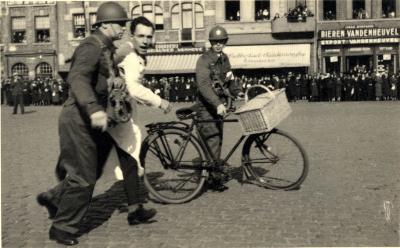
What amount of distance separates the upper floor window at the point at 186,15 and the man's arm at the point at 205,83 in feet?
109

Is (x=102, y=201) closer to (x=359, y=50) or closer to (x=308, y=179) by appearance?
(x=308, y=179)

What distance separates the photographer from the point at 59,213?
4891 mm

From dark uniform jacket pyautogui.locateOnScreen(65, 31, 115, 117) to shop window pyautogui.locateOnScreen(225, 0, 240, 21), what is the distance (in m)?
34.7

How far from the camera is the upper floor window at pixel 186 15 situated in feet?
129

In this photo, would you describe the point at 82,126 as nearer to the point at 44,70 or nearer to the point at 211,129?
the point at 211,129

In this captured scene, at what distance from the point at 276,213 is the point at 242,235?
0.84 m

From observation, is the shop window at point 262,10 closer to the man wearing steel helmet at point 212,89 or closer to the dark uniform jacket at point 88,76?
the man wearing steel helmet at point 212,89

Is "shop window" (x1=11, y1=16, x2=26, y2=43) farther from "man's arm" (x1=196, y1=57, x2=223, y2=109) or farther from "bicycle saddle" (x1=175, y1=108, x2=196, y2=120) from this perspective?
"bicycle saddle" (x1=175, y1=108, x2=196, y2=120)

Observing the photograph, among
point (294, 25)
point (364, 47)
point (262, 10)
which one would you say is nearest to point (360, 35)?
point (364, 47)

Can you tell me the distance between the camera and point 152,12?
131ft

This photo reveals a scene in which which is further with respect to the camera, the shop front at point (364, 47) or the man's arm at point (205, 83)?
the shop front at point (364, 47)

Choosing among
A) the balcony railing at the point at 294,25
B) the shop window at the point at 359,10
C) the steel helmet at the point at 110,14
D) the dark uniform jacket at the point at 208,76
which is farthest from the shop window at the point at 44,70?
the steel helmet at the point at 110,14

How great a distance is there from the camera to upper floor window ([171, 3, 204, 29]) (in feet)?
129

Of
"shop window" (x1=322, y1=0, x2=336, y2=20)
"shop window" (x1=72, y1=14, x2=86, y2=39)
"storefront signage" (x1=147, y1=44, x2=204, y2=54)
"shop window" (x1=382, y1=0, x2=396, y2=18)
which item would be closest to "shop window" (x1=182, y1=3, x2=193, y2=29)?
"storefront signage" (x1=147, y1=44, x2=204, y2=54)
